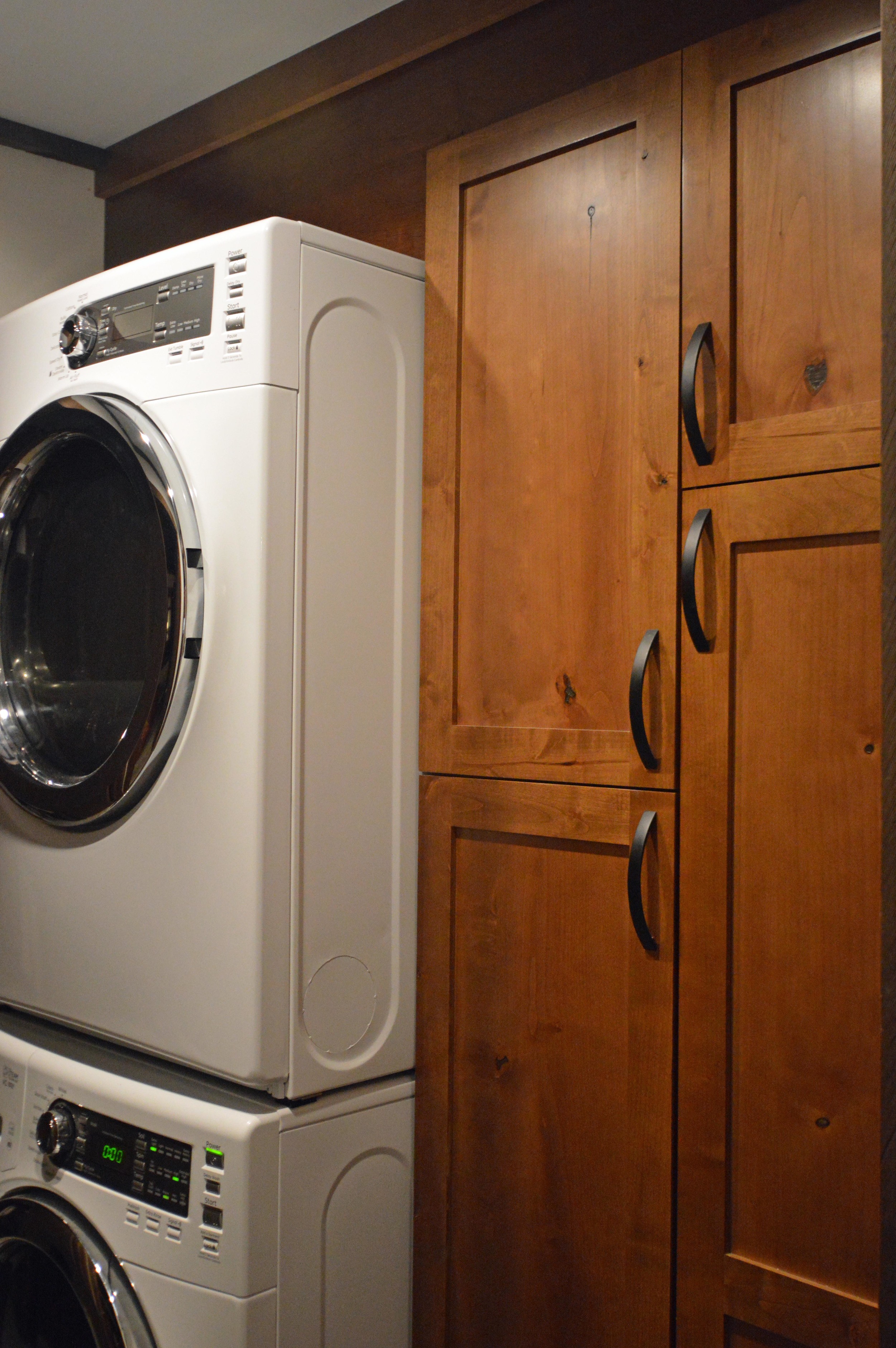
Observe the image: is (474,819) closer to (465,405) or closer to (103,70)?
(465,405)

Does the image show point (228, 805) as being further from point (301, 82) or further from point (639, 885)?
point (301, 82)

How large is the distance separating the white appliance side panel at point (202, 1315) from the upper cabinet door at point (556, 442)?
68 centimetres

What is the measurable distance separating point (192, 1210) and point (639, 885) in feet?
2.22

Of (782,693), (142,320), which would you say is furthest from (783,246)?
(142,320)

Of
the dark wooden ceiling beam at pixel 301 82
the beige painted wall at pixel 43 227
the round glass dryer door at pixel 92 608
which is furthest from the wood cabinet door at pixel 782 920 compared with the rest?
the beige painted wall at pixel 43 227

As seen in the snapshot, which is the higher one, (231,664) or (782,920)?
(231,664)

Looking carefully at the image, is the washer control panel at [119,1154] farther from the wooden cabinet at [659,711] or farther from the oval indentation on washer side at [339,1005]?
the wooden cabinet at [659,711]

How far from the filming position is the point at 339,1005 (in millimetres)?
1440

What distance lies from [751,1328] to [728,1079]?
0.26 meters

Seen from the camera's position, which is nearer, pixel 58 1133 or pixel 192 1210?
pixel 192 1210

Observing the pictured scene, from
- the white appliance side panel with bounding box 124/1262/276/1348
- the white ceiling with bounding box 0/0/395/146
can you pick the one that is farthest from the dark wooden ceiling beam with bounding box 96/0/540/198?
the white appliance side panel with bounding box 124/1262/276/1348

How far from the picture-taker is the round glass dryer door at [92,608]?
56.2 inches

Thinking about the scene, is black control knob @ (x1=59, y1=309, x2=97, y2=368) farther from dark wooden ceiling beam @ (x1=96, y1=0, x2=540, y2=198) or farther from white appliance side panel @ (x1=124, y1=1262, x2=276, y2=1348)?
white appliance side panel @ (x1=124, y1=1262, x2=276, y2=1348)

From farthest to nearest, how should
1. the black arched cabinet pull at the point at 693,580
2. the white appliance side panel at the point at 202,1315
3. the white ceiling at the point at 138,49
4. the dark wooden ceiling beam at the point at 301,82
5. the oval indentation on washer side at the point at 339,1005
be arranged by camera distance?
the white ceiling at the point at 138,49 < the dark wooden ceiling beam at the point at 301,82 < the oval indentation on washer side at the point at 339,1005 < the white appliance side panel at the point at 202,1315 < the black arched cabinet pull at the point at 693,580
